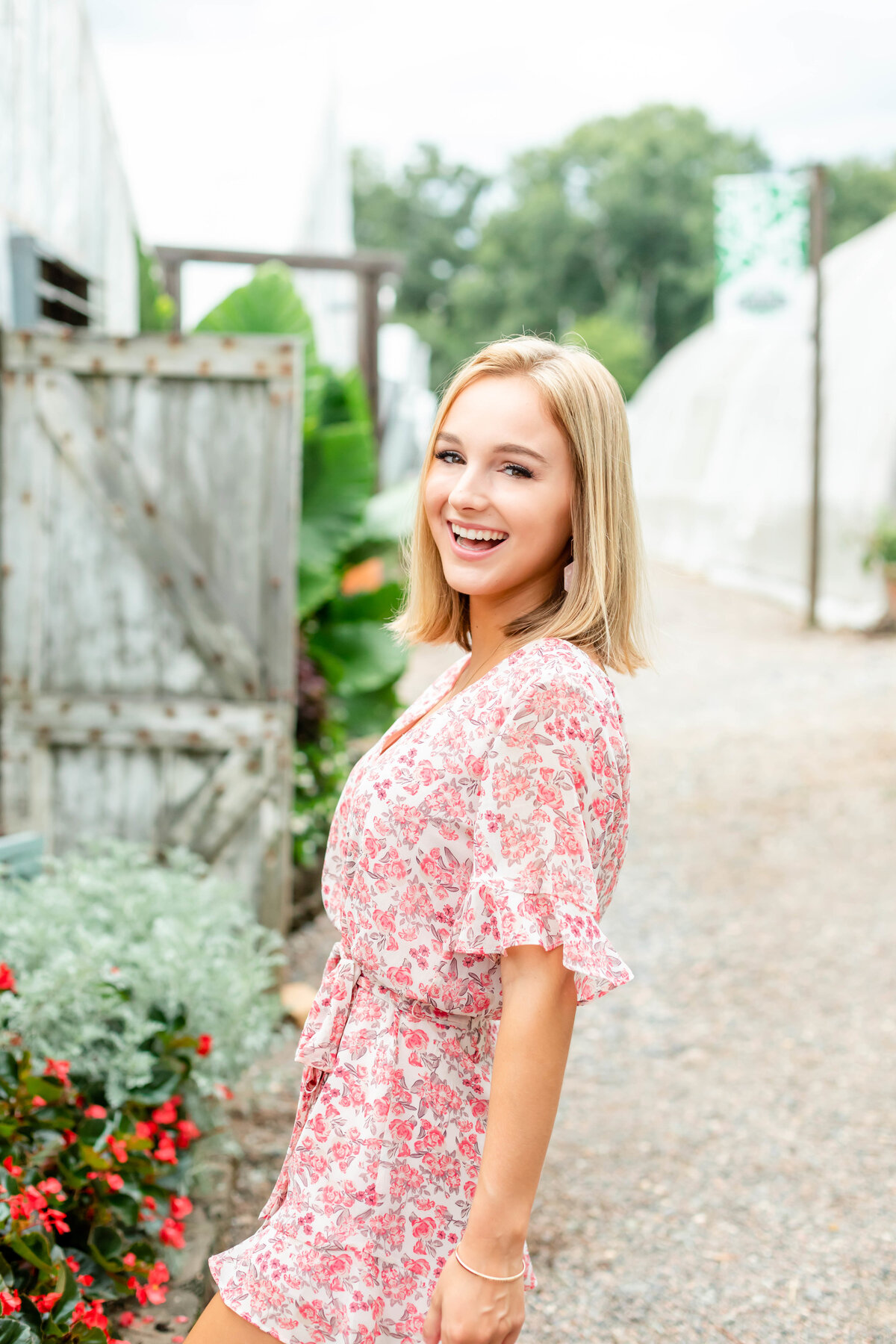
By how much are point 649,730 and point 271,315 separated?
4671 millimetres

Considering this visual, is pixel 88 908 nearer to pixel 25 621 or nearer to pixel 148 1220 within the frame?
pixel 148 1220

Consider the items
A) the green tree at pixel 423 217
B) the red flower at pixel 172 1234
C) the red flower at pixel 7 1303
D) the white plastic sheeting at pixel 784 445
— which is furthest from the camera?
the green tree at pixel 423 217

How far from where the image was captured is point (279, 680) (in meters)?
4.28

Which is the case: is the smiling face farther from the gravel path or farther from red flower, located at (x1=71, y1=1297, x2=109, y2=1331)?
red flower, located at (x1=71, y1=1297, x2=109, y2=1331)

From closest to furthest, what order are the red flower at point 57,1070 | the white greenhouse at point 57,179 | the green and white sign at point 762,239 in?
the red flower at point 57,1070, the white greenhouse at point 57,179, the green and white sign at point 762,239

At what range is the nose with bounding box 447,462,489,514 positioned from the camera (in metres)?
1.54

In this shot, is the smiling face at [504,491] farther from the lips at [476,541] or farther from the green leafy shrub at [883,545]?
the green leafy shrub at [883,545]

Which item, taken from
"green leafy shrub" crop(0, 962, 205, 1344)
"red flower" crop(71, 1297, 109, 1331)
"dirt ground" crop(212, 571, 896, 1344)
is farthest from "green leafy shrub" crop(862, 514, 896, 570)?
"red flower" crop(71, 1297, 109, 1331)

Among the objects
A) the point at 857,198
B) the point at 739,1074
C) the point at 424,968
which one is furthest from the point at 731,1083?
the point at 857,198

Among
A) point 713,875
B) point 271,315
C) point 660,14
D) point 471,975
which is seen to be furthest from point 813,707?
point 660,14

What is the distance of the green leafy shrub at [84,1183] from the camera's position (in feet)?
6.40

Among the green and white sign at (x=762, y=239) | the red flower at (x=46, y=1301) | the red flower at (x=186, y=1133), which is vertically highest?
the green and white sign at (x=762, y=239)

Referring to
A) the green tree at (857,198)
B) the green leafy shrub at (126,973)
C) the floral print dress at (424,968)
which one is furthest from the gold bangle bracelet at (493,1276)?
the green tree at (857,198)

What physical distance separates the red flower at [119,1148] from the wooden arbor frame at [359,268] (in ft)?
22.9
